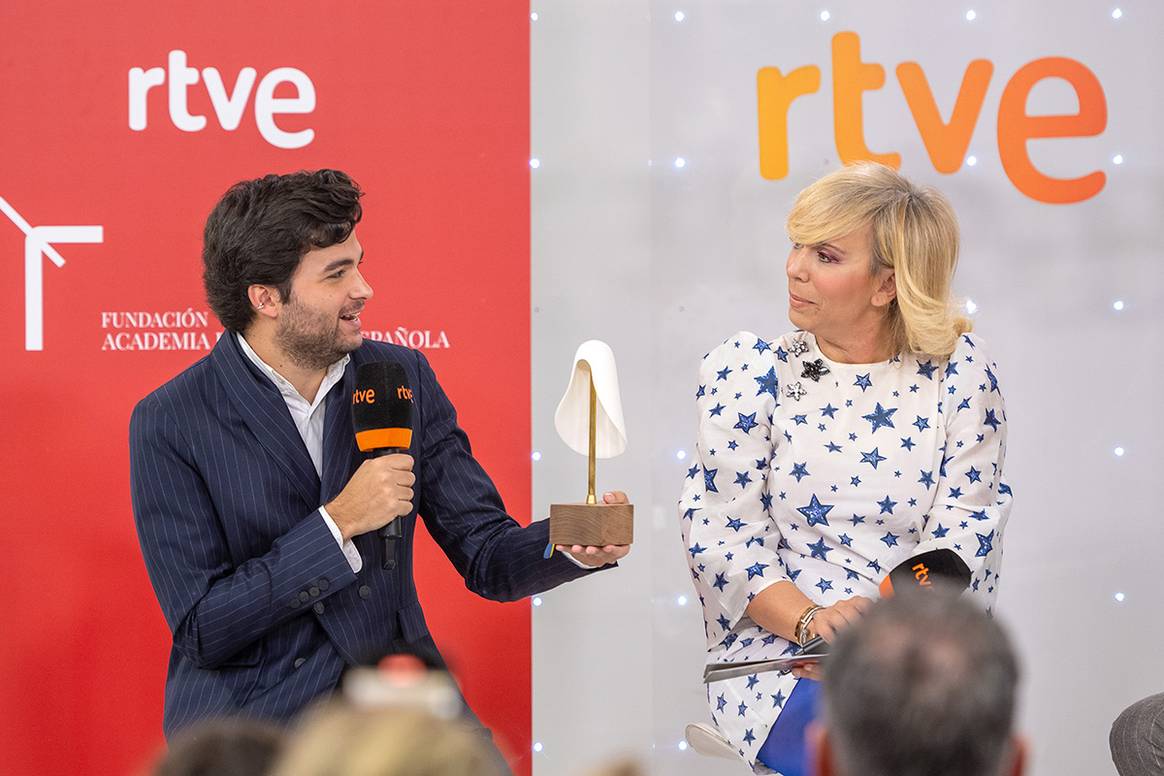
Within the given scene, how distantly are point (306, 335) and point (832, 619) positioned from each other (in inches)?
49.9

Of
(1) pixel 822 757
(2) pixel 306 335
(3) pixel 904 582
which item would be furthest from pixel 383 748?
(2) pixel 306 335

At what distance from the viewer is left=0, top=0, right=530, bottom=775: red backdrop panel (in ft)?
12.4

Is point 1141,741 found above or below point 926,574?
below

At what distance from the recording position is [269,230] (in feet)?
10.1

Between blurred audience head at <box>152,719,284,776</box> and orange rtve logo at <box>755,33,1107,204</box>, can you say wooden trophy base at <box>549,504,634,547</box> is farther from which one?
blurred audience head at <box>152,719,284,776</box>

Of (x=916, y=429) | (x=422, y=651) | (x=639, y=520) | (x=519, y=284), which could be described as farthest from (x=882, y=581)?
(x=519, y=284)

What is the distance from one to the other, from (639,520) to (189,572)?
1.49 meters

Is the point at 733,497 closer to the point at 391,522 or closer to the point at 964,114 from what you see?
the point at 391,522

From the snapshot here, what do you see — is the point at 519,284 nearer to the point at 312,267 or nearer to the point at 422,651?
the point at 312,267

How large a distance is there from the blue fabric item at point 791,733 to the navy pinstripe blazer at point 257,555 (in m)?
0.53

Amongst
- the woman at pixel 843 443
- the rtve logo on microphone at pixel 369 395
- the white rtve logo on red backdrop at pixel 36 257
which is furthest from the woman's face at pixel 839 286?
the white rtve logo on red backdrop at pixel 36 257

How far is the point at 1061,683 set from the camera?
13.0 ft

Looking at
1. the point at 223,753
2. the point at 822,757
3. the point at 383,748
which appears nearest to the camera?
the point at 383,748

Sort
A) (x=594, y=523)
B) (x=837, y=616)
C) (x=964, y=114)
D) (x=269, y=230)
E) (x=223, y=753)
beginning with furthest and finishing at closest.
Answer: (x=964, y=114)
(x=269, y=230)
(x=594, y=523)
(x=837, y=616)
(x=223, y=753)
